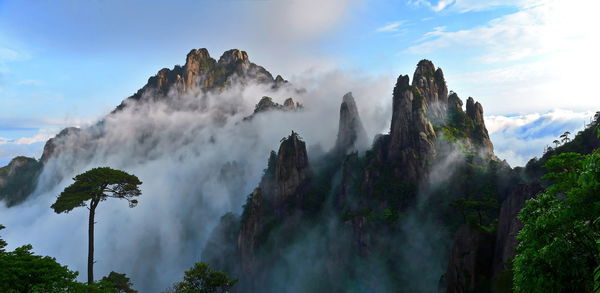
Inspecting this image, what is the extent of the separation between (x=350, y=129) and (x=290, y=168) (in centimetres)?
2672

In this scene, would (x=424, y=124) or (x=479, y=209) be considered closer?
(x=479, y=209)

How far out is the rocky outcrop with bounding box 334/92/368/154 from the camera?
123m

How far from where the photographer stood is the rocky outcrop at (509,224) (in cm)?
3419

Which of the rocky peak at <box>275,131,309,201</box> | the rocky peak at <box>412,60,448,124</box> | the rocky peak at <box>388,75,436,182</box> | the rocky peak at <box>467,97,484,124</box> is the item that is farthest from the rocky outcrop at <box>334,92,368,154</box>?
the rocky peak at <box>467,97,484,124</box>

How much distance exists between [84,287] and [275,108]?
17676 centimetres

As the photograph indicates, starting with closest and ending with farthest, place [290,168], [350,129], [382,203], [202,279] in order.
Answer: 1. [202,279]
2. [382,203]
3. [290,168]
4. [350,129]

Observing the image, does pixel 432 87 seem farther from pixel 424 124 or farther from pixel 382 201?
pixel 382 201

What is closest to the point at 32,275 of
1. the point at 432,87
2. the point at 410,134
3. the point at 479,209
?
the point at 479,209

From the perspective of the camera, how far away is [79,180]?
140 ft

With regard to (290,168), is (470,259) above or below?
below

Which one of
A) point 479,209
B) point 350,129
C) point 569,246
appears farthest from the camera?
point 350,129

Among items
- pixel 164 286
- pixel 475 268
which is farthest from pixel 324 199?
pixel 164 286

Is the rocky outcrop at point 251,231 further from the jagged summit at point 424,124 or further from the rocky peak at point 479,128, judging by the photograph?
the rocky peak at point 479,128

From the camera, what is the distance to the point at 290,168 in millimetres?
111625
